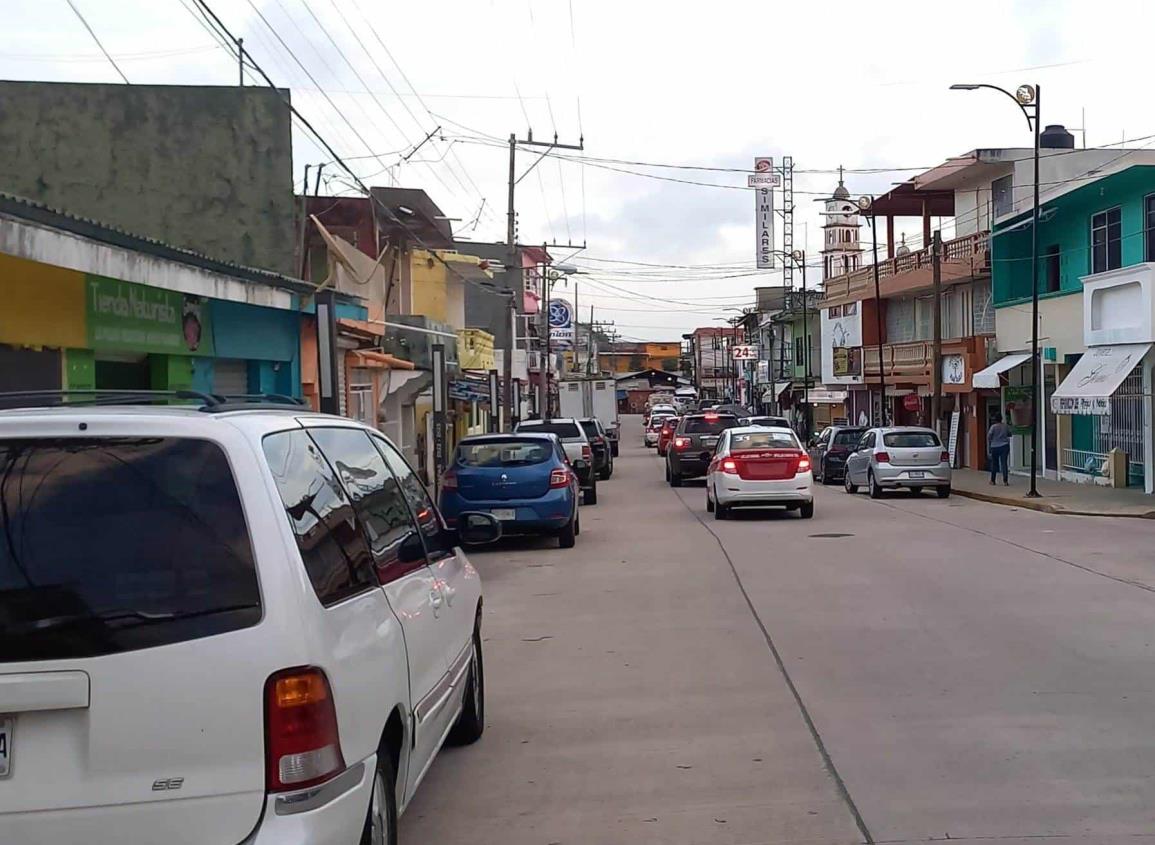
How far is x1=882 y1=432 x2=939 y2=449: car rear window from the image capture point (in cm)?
2834

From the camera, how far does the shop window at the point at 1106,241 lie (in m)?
29.6

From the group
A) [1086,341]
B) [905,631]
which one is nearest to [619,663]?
[905,631]

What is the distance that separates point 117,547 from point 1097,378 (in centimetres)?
2729

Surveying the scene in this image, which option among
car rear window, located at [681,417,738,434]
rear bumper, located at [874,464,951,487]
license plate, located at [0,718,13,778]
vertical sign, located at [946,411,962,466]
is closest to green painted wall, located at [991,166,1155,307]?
vertical sign, located at [946,411,962,466]

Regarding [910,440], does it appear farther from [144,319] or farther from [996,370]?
[144,319]

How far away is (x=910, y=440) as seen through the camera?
28438mm

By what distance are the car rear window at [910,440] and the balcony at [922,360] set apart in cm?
1109

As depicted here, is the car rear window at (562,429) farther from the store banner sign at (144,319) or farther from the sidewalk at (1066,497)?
the store banner sign at (144,319)

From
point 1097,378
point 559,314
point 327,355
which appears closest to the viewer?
point 327,355

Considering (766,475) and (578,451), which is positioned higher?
(578,451)

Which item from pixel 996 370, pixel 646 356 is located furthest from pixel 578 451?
pixel 646 356

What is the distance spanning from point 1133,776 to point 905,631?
421 centimetres

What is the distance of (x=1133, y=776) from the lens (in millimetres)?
6344

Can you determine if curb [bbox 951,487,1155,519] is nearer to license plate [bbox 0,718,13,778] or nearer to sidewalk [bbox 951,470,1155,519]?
sidewalk [bbox 951,470,1155,519]
